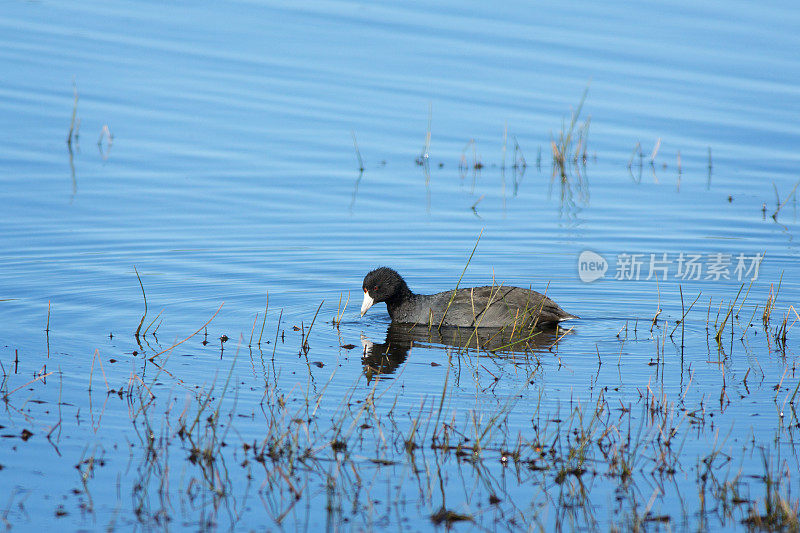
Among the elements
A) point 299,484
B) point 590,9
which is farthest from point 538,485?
point 590,9

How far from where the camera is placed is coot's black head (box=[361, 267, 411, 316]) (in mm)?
11648

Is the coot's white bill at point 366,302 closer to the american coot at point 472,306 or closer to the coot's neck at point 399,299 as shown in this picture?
the american coot at point 472,306

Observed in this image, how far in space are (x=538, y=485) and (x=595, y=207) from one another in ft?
31.3

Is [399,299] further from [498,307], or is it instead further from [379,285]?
[498,307]

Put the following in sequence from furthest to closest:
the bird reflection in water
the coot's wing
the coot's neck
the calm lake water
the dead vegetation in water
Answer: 1. the coot's neck
2. the coot's wing
3. the bird reflection in water
4. the calm lake water
5. the dead vegetation in water

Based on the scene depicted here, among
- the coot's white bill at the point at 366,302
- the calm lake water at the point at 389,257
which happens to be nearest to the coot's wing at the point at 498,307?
the calm lake water at the point at 389,257

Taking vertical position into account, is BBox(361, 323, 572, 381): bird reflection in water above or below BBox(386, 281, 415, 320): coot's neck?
below

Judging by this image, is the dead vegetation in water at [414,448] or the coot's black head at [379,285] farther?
the coot's black head at [379,285]

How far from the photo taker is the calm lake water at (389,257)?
6676 mm

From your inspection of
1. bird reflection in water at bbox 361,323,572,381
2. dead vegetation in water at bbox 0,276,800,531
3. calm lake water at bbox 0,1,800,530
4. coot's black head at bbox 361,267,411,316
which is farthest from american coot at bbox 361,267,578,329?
dead vegetation in water at bbox 0,276,800,531

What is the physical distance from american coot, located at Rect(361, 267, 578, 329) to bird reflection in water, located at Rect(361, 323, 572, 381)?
106 mm

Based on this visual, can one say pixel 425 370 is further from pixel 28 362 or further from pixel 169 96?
pixel 169 96

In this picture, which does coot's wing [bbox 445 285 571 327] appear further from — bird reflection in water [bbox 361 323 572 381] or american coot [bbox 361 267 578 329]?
bird reflection in water [bbox 361 323 572 381]

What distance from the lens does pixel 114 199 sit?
15.6 meters
